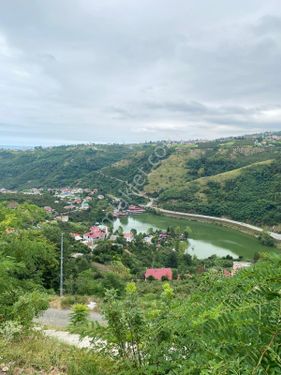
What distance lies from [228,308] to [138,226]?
44745 millimetres

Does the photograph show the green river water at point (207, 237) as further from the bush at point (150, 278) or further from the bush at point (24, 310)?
the bush at point (24, 310)

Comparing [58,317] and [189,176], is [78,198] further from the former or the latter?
[58,317]

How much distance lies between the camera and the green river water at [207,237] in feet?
110

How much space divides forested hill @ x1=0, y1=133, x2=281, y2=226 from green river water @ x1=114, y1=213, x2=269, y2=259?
421 cm

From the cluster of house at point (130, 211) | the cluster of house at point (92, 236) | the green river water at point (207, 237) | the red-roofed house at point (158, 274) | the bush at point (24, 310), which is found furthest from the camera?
the cluster of house at point (130, 211)

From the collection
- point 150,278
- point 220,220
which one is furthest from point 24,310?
point 220,220

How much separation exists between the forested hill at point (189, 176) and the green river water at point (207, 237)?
166 inches

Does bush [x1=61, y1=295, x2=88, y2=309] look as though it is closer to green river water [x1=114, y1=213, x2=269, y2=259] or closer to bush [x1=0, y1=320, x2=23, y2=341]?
bush [x1=0, y1=320, x2=23, y2=341]

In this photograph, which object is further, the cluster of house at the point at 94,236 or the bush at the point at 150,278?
the cluster of house at the point at 94,236

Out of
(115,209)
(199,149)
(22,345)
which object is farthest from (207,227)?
(22,345)

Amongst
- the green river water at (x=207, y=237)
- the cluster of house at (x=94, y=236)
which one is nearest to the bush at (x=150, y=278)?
the cluster of house at (x=94, y=236)

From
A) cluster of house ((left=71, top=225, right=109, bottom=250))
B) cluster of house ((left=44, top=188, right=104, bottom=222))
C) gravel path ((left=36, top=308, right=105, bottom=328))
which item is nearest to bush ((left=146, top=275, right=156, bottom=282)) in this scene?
cluster of house ((left=71, top=225, right=109, bottom=250))

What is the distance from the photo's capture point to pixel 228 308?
3.33 ft

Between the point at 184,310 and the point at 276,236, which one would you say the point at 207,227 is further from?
the point at 184,310
